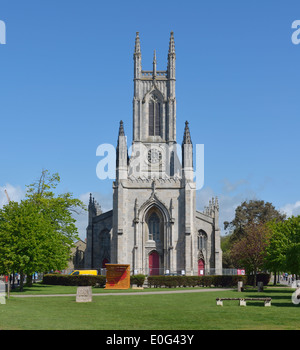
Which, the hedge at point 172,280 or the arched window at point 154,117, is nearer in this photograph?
the hedge at point 172,280

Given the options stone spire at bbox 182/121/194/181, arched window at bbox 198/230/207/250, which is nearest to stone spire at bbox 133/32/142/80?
stone spire at bbox 182/121/194/181

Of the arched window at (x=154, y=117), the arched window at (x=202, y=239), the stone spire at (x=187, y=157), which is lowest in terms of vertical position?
the arched window at (x=202, y=239)

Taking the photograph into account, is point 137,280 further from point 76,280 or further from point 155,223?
point 155,223

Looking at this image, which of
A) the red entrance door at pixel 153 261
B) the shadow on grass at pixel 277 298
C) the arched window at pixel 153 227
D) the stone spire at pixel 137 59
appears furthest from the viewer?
the stone spire at pixel 137 59

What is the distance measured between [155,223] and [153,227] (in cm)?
52

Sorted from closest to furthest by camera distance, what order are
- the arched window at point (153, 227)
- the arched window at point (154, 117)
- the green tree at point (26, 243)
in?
the green tree at point (26, 243)
the arched window at point (153, 227)
the arched window at point (154, 117)

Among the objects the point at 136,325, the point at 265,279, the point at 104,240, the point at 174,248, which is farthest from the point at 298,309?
the point at 104,240

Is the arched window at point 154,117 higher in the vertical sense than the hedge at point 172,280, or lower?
higher

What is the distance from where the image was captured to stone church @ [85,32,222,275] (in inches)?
2195

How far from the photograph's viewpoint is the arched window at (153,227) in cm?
5747

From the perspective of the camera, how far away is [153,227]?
57.7 metres

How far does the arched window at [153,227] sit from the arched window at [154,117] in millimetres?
13141

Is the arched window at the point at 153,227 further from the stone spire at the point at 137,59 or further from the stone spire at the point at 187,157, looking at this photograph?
the stone spire at the point at 137,59

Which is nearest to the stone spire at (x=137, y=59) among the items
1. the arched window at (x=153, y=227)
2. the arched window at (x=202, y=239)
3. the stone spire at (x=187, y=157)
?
the stone spire at (x=187, y=157)
